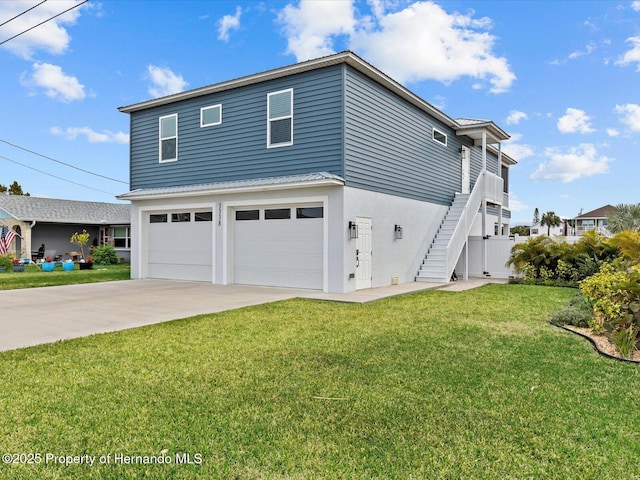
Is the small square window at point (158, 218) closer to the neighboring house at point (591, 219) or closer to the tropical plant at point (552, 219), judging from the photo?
the neighboring house at point (591, 219)

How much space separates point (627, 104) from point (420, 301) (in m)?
13.5

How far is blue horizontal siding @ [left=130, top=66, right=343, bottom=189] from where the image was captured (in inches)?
420

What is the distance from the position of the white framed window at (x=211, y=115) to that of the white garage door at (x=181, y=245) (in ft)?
8.84

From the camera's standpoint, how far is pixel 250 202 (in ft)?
39.1

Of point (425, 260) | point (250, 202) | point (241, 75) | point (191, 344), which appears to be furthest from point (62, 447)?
point (425, 260)

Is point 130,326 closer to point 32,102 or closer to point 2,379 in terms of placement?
point 2,379

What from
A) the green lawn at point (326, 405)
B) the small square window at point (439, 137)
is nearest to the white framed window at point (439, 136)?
the small square window at point (439, 137)

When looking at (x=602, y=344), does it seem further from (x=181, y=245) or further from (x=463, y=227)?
(x=181, y=245)

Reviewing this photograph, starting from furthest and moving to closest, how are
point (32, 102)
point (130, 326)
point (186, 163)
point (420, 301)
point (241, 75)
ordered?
point (32, 102), point (186, 163), point (241, 75), point (420, 301), point (130, 326)

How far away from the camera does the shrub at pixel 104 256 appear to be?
22.6 meters

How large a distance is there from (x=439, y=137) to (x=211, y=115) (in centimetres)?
782


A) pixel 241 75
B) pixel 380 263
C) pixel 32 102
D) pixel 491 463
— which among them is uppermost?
pixel 32 102

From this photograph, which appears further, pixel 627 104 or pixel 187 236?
pixel 627 104

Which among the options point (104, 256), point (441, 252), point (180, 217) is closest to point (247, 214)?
point (180, 217)
